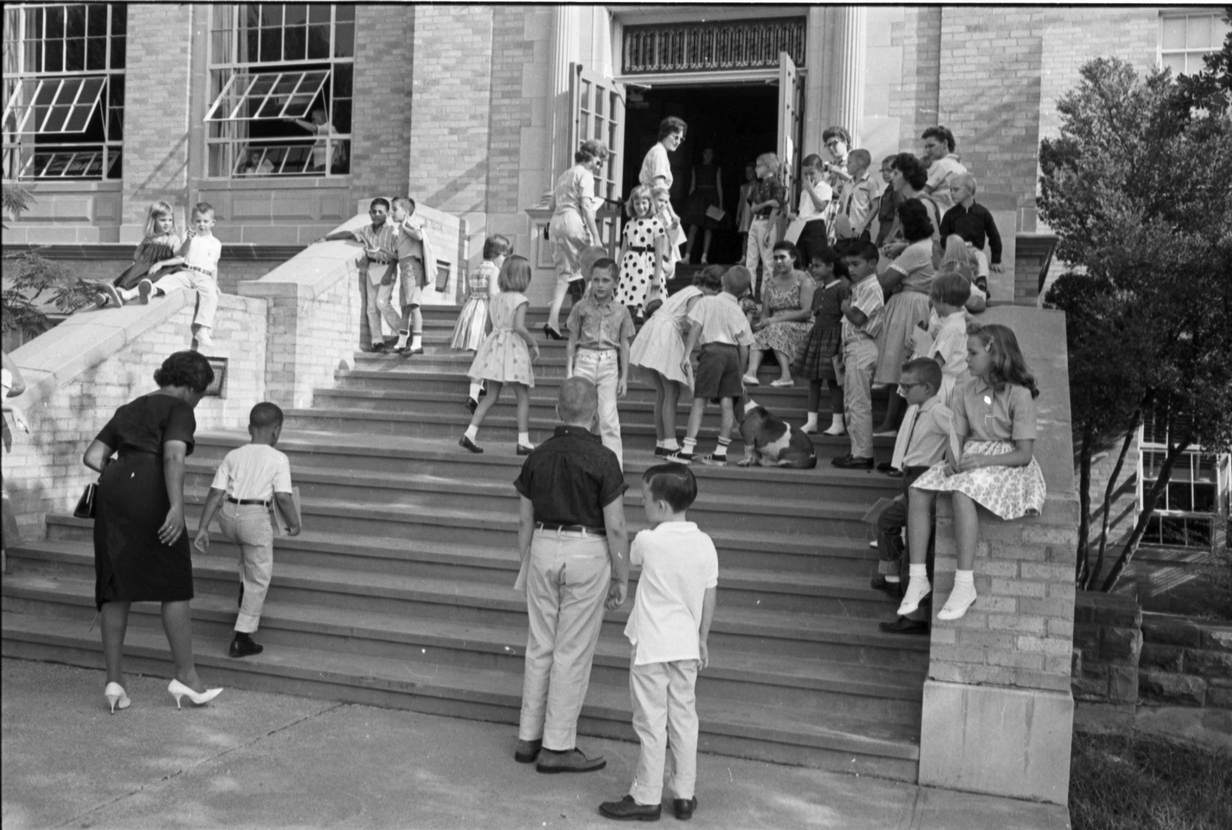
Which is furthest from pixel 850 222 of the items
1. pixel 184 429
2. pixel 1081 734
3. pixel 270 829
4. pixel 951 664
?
pixel 270 829

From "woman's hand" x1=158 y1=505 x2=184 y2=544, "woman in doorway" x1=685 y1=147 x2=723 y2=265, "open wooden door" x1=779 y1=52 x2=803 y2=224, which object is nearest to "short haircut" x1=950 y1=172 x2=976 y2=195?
"open wooden door" x1=779 y1=52 x2=803 y2=224

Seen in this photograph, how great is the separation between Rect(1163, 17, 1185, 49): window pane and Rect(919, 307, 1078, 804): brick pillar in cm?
1220

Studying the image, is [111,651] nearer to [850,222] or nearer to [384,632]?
[384,632]

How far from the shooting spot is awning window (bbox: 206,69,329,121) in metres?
17.3

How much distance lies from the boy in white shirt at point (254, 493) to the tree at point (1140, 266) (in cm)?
883

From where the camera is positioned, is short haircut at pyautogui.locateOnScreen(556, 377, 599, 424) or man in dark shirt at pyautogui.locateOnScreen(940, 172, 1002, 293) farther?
man in dark shirt at pyautogui.locateOnScreen(940, 172, 1002, 293)

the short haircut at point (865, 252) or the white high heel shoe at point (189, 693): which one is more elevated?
the short haircut at point (865, 252)

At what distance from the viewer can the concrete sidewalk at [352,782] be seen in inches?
205

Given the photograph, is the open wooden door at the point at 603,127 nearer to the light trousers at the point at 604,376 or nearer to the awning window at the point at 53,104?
the light trousers at the point at 604,376

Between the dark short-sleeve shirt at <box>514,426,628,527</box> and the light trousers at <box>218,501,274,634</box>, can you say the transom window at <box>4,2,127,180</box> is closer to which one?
the light trousers at <box>218,501,274,634</box>

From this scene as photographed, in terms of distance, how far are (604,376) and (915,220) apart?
2.50 meters

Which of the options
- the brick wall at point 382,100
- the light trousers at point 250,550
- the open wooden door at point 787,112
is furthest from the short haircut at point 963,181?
the brick wall at point 382,100

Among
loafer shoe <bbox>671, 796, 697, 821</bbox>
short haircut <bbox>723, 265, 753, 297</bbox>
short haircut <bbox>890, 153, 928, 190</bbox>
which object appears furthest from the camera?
short haircut <bbox>890, 153, 928, 190</bbox>

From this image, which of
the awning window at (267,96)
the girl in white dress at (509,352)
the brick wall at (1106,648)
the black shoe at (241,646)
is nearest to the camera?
the black shoe at (241,646)
